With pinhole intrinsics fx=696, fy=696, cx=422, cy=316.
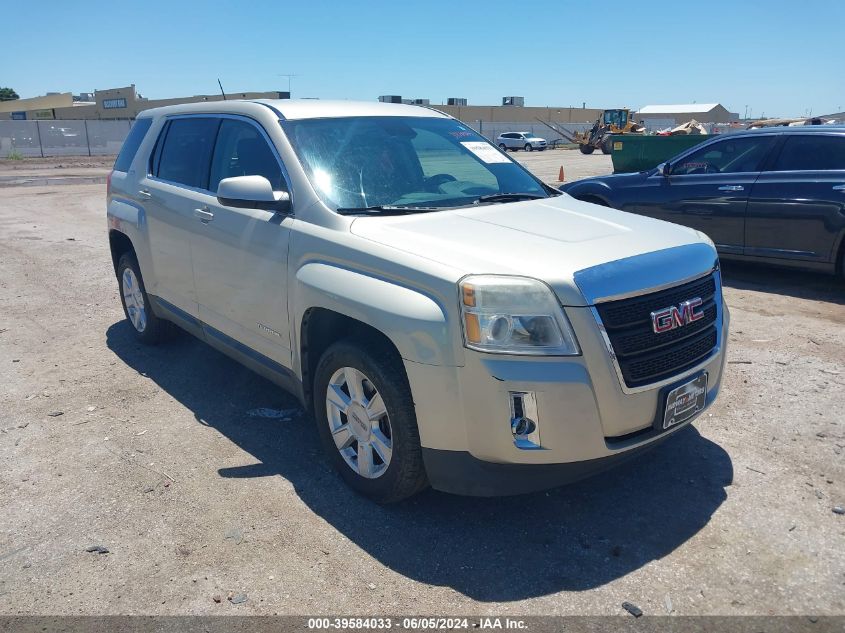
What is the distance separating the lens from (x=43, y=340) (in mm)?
6203

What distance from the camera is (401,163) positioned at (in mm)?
4207

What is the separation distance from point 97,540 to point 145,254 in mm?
2756

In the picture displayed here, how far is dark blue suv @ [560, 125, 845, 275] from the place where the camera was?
7.11m

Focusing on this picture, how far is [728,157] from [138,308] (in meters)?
6.57

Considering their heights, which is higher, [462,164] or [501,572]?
[462,164]

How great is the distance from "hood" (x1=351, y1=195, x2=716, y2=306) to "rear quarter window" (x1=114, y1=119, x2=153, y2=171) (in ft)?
10.2

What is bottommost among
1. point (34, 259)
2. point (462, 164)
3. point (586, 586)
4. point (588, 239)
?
point (586, 586)

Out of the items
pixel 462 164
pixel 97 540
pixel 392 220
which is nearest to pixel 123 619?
pixel 97 540

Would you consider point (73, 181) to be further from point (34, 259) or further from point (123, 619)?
point (123, 619)

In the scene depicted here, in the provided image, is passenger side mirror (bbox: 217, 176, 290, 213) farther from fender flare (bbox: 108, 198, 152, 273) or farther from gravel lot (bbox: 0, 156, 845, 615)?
fender flare (bbox: 108, 198, 152, 273)

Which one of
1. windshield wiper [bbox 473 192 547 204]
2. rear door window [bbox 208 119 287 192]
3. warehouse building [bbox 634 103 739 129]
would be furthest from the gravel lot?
warehouse building [bbox 634 103 739 129]

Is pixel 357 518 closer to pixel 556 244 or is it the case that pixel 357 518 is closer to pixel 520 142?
pixel 556 244

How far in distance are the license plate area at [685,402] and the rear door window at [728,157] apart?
5.30 meters

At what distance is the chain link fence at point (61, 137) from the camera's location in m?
37.0
